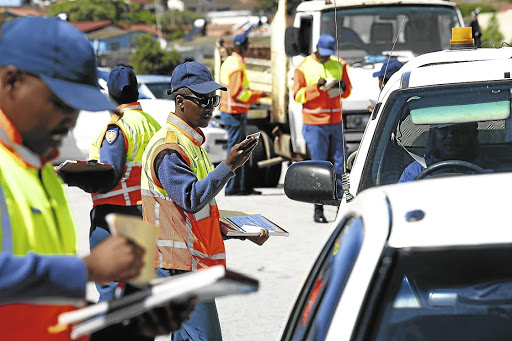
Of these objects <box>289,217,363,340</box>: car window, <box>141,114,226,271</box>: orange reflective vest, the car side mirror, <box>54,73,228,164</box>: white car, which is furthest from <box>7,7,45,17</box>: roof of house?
<box>54,73,228,164</box>: white car

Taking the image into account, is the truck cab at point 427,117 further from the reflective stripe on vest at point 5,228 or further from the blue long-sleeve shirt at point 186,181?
the reflective stripe on vest at point 5,228

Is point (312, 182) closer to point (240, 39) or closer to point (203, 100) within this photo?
point (203, 100)

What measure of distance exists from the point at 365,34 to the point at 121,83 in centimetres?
742

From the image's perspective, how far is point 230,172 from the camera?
14.7 ft

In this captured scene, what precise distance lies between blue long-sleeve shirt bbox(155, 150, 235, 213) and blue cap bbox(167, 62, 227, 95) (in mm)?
395

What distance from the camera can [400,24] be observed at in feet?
42.4

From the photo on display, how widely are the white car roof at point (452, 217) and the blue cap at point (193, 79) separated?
2.20 meters

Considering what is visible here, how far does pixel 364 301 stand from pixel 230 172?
201 centimetres

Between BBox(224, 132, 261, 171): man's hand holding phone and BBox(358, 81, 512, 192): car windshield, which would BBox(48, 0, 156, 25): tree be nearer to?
BBox(358, 81, 512, 192): car windshield

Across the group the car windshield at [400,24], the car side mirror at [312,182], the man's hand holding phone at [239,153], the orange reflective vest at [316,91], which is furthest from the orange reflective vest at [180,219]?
the car windshield at [400,24]

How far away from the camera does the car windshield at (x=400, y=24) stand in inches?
508

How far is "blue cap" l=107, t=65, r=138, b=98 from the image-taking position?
244 inches

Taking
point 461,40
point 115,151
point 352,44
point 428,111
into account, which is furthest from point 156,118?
point 428,111

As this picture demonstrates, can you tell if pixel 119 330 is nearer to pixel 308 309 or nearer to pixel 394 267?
pixel 308 309
